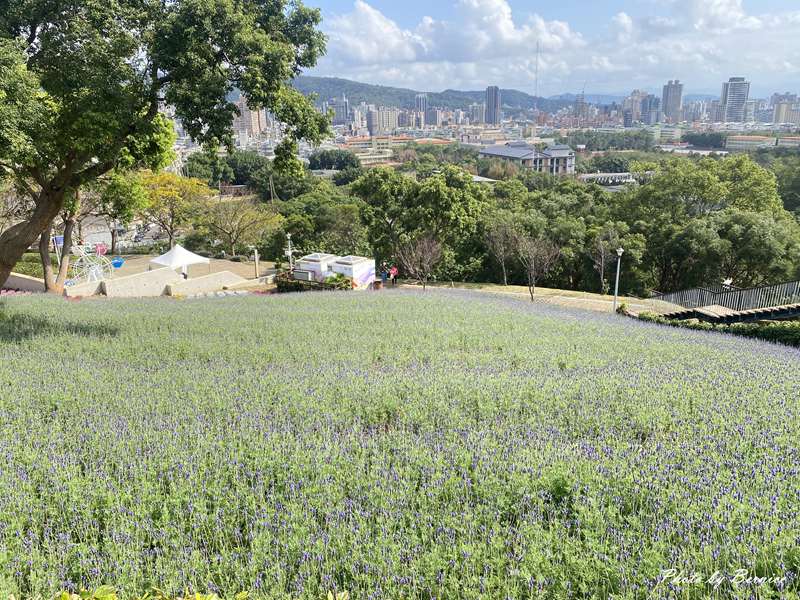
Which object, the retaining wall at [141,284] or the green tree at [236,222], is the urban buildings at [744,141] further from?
the retaining wall at [141,284]

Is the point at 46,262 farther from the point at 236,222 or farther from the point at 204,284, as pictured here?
the point at 236,222

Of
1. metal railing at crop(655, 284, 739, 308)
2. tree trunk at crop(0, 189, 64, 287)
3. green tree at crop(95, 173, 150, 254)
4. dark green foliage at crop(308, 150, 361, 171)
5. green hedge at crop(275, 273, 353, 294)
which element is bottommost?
green hedge at crop(275, 273, 353, 294)

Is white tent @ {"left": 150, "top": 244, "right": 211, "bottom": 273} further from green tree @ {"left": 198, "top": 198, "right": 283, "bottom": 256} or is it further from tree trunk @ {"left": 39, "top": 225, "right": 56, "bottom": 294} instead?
green tree @ {"left": 198, "top": 198, "right": 283, "bottom": 256}

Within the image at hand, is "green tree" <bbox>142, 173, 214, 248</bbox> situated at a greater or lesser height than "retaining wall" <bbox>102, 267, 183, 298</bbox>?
greater

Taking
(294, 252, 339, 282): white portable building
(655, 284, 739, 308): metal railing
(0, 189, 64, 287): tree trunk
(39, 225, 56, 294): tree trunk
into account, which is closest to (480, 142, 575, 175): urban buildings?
(294, 252, 339, 282): white portable building

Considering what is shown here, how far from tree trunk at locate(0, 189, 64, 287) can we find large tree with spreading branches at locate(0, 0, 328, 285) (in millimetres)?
18

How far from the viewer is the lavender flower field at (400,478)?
121 inches

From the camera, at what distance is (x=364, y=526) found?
3.41m

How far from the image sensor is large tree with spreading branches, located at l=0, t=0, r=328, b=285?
8.36 m

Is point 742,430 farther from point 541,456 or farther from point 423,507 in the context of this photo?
point 423,507

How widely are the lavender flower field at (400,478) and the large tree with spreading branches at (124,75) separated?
147 inches

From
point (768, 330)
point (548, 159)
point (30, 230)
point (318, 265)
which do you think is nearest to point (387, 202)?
point (318, 265)

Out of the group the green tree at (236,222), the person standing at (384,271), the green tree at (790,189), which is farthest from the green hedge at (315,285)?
the green tree at (790,189)

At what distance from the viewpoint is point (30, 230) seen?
32.0 ft
